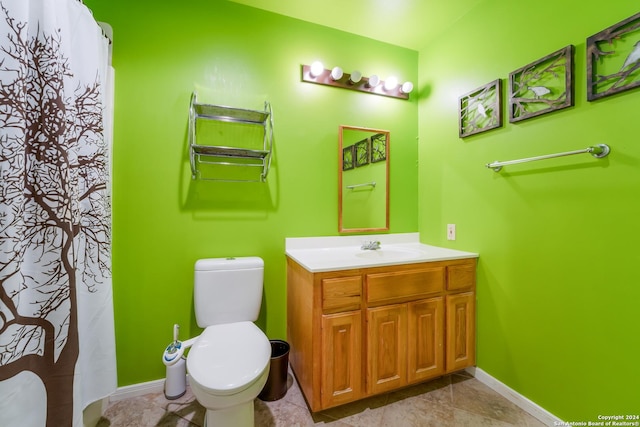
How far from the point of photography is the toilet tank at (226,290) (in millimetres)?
1510

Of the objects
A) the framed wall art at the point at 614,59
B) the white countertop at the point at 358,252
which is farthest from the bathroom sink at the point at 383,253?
the framed wall art at the point at 614,59

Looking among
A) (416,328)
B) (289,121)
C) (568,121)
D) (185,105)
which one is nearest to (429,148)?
(568,121)

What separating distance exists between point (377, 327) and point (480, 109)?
153 cm

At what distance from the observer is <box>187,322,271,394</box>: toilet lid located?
3.43ft

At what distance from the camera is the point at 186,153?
5.36 ft

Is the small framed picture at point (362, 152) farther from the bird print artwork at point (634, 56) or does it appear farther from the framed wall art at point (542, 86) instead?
the bird print artwork at point (634, 56)

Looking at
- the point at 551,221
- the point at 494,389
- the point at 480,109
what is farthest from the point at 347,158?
the point at 494,389

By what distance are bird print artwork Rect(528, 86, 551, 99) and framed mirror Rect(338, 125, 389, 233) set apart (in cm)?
92

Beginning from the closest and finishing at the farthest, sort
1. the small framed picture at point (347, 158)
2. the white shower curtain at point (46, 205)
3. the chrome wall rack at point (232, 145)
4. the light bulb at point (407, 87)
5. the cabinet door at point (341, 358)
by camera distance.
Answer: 1. the white shower curtain at point (46, 205)
2. the cabinet door at point (341, 358)
3. the chrome wall rack at point (232, 145)
4. the small framed picture at point (347, 158)
5. the light bulb at point (407, 87)

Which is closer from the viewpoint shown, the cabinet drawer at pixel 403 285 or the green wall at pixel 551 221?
the green wall at pixel 551 221

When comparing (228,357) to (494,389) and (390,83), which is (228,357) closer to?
(494,389)

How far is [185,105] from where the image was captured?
5.36 feet

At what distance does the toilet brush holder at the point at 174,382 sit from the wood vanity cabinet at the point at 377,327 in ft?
2.26

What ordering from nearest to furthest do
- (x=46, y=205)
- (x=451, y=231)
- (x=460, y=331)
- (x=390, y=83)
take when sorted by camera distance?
1. (x=46, y=205)
2. (x=460, y=331)
3. (x=451, y=231)
4. (x=390, y=83)
